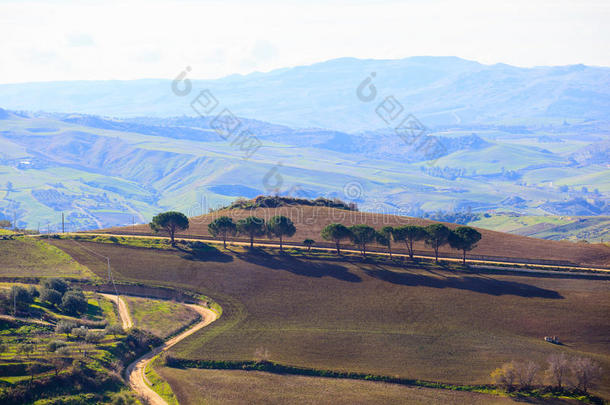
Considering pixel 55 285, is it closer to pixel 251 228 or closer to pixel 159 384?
pixel 159 384

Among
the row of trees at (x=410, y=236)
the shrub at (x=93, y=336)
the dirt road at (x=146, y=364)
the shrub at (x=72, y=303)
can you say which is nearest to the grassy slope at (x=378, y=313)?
the dirt road at (x=146, y=364)

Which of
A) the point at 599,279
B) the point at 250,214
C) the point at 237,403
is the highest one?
the point at 250,214

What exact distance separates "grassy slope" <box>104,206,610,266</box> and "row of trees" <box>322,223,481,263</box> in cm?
397

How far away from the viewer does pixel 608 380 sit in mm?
61188

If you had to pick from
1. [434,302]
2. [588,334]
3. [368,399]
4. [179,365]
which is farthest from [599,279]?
[179,365]

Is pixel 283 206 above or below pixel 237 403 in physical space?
above

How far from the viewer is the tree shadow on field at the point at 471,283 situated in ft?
267

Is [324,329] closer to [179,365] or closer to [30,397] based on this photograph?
[179,365]

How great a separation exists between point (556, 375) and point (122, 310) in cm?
5399

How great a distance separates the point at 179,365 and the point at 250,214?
61.8 m

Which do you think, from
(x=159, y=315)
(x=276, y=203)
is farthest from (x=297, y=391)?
(x=276, y=203)

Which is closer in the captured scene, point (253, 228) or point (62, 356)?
point (62, 356)

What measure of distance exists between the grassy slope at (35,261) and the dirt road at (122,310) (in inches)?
318

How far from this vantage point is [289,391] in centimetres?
5762
